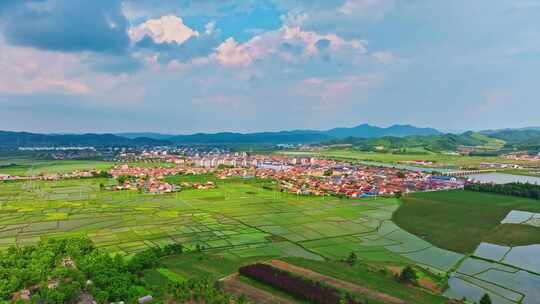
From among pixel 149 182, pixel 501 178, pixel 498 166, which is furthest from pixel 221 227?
pixel 498 166

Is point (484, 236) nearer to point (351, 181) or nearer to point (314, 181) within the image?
point (351, 181)

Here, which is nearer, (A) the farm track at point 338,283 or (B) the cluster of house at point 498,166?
(A) the farm track at point 338,283

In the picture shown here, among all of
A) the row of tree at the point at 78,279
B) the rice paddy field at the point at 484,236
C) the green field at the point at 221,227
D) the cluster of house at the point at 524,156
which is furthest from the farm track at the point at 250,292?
the cluster of house at the point at 524,156

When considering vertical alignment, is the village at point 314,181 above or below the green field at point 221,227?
above

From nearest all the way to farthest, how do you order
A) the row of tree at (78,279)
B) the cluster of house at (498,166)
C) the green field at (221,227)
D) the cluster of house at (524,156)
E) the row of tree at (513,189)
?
1. the row of tree at (78,279)
2. the green field at (221,227)
3. the row of tree at (513,189)
4. the cluster of house at (498,166)
5. the cluster of house at (524,156)

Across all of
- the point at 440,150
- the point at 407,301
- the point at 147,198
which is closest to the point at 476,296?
the point at 407,301

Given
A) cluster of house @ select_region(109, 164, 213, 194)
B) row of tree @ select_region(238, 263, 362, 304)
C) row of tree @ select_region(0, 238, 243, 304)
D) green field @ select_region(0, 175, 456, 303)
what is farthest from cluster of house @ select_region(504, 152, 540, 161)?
row of tree @ select_region(0, 238, 243, 304)

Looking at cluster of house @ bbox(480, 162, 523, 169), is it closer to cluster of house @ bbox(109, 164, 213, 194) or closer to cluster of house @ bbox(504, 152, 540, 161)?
cluster of house @ bbox(504, 152, 540, 161)

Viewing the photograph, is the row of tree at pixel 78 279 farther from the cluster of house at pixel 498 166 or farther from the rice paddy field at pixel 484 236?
the cluster of house at pixel 498 166
